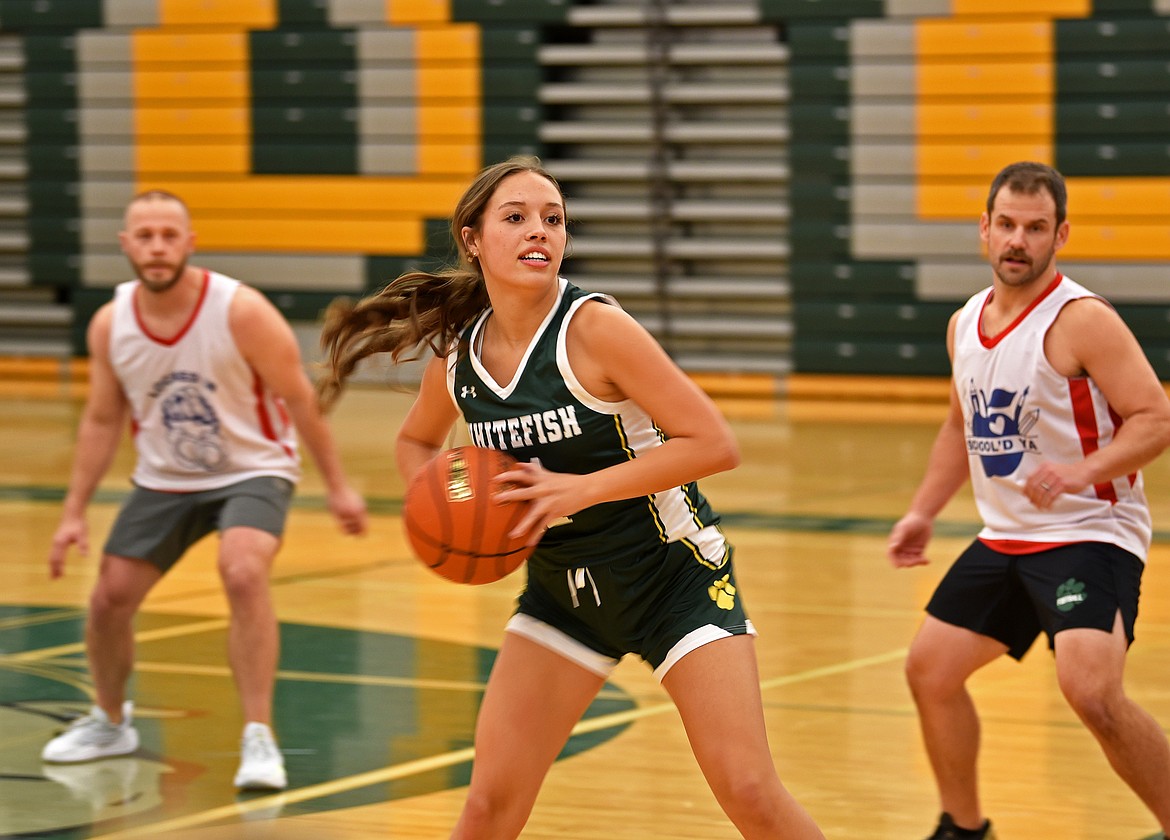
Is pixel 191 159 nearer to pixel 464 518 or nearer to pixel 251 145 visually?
pixel 251 145

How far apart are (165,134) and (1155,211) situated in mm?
8155

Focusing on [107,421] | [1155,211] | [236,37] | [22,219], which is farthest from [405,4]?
[107,421]

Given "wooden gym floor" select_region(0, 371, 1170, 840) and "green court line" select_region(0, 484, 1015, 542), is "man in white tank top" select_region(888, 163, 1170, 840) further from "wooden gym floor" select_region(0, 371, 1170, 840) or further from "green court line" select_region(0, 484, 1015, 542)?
"green court line" select_region(0, 484, 1015, 542)

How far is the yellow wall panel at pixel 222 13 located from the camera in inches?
615

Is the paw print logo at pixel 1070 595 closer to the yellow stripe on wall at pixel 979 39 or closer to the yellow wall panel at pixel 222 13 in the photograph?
the yellow stripe on wall at pixel 979 39

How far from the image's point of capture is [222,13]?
51.5 feet

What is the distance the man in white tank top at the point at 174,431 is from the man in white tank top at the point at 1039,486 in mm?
1694

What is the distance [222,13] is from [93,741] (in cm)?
1168

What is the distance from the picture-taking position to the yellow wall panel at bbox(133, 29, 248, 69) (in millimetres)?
15641

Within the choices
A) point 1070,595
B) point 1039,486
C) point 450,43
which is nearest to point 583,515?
point 1039,486

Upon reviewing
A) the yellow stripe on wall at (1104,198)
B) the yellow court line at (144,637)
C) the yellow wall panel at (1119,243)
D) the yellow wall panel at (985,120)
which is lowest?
the yellow court line at (144,637)

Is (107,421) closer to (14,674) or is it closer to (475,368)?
(14,674)

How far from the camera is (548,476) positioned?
3139mm

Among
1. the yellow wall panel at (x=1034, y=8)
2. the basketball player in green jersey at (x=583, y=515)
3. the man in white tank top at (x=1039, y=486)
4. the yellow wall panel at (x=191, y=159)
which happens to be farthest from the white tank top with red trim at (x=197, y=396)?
the yellow wall panel at (x=191, y=159)
